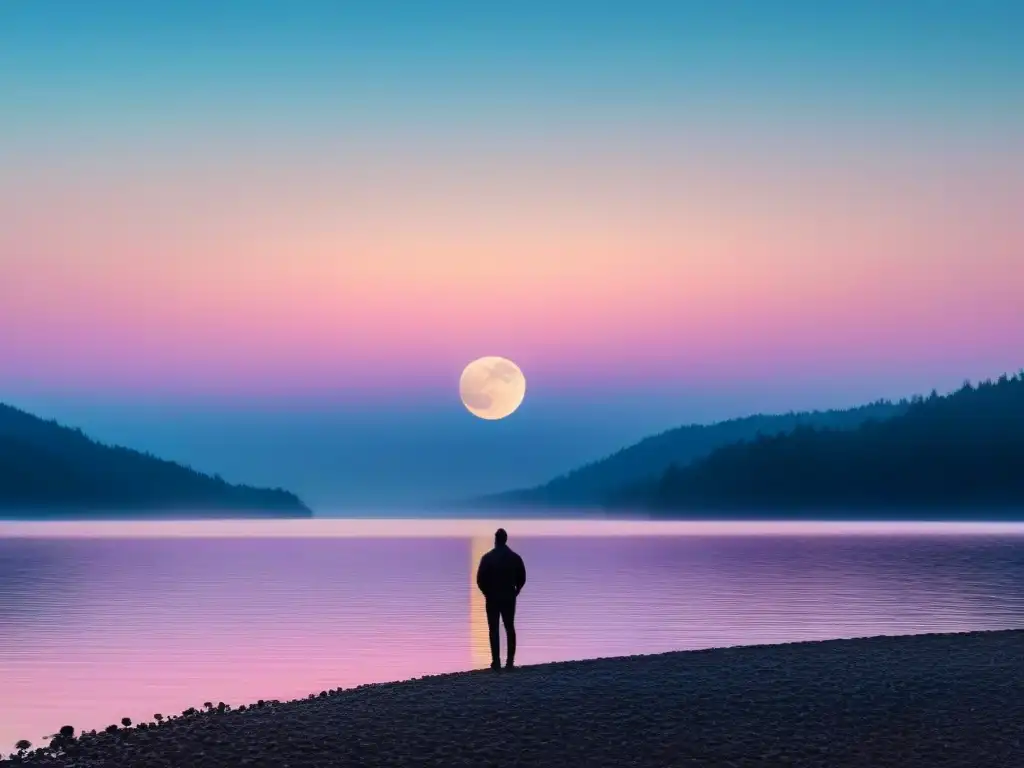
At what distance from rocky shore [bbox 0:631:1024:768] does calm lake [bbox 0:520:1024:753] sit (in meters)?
8.16

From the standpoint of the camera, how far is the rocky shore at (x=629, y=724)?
17375mm

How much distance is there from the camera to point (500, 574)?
1013 inches

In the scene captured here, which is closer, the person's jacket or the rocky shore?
the rocky shore

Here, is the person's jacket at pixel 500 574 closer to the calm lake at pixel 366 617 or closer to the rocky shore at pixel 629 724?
the rocky shore at pixel 629 724

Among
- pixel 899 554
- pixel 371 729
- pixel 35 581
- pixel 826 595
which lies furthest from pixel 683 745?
pixel 899 554

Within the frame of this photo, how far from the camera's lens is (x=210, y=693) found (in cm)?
3228

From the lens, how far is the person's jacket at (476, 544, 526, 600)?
84.4 ft

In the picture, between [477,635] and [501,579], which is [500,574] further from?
[477,635]

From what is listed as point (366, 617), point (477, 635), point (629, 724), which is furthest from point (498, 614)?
point (366, 617)

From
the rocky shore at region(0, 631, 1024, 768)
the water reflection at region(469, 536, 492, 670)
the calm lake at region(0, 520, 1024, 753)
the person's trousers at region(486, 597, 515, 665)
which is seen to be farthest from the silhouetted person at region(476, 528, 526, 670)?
the calm lake at region(0, 520, 1024, 753)

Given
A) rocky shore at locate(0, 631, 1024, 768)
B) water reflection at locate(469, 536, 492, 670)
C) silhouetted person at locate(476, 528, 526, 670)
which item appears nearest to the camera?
rocky shore at locate(0, 631, 1024, 768)

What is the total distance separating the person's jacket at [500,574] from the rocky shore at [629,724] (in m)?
1.60

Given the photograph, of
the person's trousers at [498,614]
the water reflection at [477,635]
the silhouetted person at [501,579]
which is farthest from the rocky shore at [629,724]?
the water reflection at [477,635]

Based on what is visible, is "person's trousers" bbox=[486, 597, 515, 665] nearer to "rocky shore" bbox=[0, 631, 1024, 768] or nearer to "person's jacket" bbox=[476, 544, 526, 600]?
"person's jacket" bbox=[476, 544, 526, 600]
